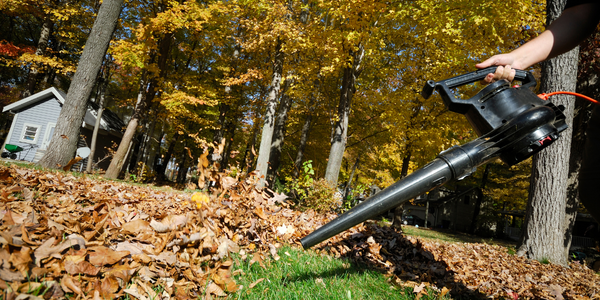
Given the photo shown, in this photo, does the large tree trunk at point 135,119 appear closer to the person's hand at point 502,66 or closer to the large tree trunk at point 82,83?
the large tree trunk at point 82,83

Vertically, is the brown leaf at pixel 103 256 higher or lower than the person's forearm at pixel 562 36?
lower

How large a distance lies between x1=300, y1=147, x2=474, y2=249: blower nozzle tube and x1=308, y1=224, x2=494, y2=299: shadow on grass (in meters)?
1.13

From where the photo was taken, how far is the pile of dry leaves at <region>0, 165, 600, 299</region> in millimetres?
1306

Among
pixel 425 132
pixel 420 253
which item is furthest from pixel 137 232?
pixel 425 132

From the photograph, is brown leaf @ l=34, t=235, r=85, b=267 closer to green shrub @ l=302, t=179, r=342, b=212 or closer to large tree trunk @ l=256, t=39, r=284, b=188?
green shrub @ l=302, t=179, r=342, b=212

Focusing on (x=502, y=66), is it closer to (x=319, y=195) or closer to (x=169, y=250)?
(x=169, y=250)

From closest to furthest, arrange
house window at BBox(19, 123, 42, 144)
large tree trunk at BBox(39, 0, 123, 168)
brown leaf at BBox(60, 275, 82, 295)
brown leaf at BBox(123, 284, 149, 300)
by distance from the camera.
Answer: brown leaf at BBox(60, 275, 82, 295)
brown leaf at BBox(123, 284, 149, 300)
large tree trunk at BBox(39, 0, 123, 168)
house window at BBox(19, 123, 42, 144)

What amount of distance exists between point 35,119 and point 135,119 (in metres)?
12.6

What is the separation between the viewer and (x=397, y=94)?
34.8 feet

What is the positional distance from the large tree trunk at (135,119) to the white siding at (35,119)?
35.7 feet

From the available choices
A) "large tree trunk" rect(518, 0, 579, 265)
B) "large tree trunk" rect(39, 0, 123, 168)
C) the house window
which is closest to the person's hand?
"large tree trunk" rect(518, 0, 579, 265)

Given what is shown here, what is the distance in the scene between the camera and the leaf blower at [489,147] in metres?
1.50

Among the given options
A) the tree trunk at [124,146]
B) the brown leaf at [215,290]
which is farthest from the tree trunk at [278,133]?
the brown leaf at [215,290]

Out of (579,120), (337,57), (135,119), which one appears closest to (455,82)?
(337,57)
